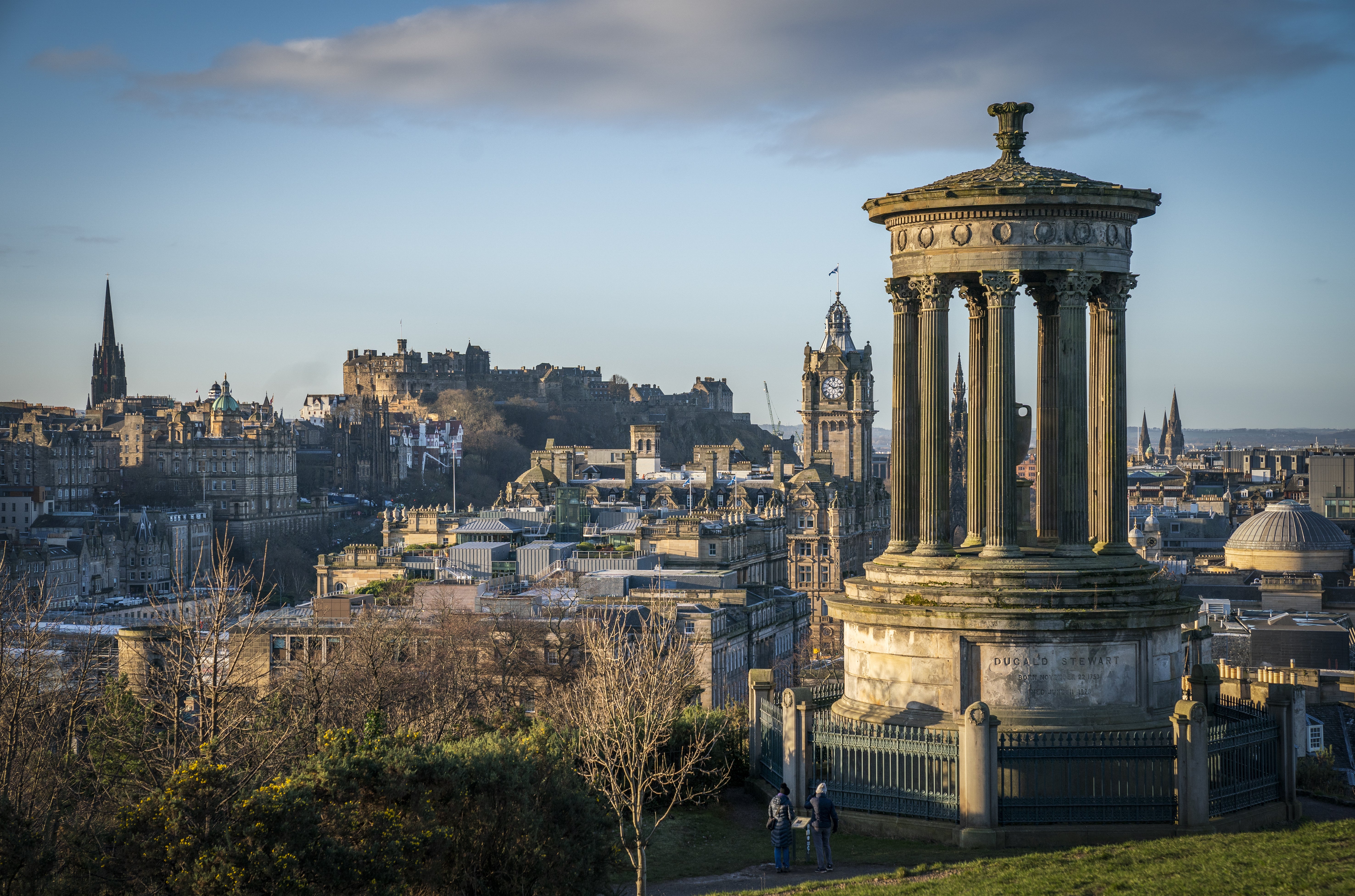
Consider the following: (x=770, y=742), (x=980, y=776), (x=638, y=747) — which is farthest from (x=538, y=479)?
(x=980, y=776)

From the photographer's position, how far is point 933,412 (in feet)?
85.7

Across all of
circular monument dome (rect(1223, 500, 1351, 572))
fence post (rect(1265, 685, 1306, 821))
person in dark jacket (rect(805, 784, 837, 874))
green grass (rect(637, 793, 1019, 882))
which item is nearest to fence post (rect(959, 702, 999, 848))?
green grass (rect(637, 793, 1019, 882))

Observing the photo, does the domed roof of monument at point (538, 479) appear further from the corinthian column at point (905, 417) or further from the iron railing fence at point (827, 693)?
the corinthian column at point (905, 417)

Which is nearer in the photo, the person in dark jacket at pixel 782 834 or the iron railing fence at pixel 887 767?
the person in dark jacket at pixel 782 834

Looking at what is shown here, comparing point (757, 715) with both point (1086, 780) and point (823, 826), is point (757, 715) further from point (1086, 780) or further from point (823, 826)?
point (1086, 780)

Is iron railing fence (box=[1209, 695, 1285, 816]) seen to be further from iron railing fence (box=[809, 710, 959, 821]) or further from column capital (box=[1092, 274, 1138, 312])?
column capital (box=[1092, 274, 1138, 312])

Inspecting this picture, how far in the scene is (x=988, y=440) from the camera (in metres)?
25.2

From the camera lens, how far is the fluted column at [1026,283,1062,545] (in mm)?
25672

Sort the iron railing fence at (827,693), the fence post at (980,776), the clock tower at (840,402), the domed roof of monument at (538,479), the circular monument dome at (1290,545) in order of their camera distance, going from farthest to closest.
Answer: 1. the clock tower at (840,402)
2. the domed roof of monument at (538,479)
3. the circular monument dome at (1290,545)
4. the iron railing fence at (827,693)
5. the fence post at (980,776)

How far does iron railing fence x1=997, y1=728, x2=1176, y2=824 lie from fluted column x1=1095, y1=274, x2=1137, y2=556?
3728 millimetres

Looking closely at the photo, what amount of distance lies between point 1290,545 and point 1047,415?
305 ft

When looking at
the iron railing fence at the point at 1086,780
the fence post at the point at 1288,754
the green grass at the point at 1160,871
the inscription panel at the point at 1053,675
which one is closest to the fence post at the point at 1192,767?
the iron railing fence at the point at 1086,780

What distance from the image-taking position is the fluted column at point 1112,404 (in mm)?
25891

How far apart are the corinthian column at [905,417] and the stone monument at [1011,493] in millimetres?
29
